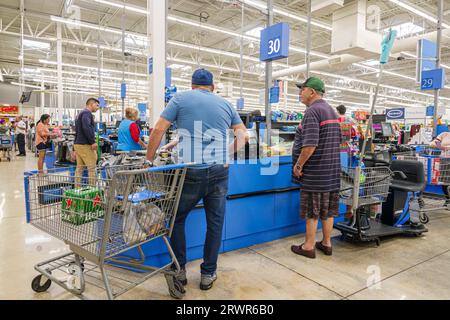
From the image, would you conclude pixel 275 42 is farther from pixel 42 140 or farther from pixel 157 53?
pixel 42 140

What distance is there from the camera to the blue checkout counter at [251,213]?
8.75 feet

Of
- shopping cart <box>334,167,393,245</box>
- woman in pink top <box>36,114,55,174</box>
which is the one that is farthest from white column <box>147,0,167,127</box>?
woman in pink top <box>36,114,55,174</box>

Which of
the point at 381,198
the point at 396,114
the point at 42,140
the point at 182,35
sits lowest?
the point at 381,198

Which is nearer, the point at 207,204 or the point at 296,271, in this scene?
the point at 207,204

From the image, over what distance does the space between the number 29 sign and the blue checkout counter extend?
1.10m

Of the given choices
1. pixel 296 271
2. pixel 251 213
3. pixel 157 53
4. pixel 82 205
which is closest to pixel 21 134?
pixel 157 53

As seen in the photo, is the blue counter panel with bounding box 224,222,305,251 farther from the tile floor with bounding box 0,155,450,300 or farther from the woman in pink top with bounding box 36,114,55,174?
the woman in pink top with bounding box 36,114,55,174

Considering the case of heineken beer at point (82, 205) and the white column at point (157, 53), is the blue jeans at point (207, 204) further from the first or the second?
the white column at point (157, 53)

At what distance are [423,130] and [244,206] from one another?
6.49 metres

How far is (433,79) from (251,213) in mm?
4396

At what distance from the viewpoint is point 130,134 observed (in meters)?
4.94

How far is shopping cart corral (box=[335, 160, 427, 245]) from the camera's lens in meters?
2.98
